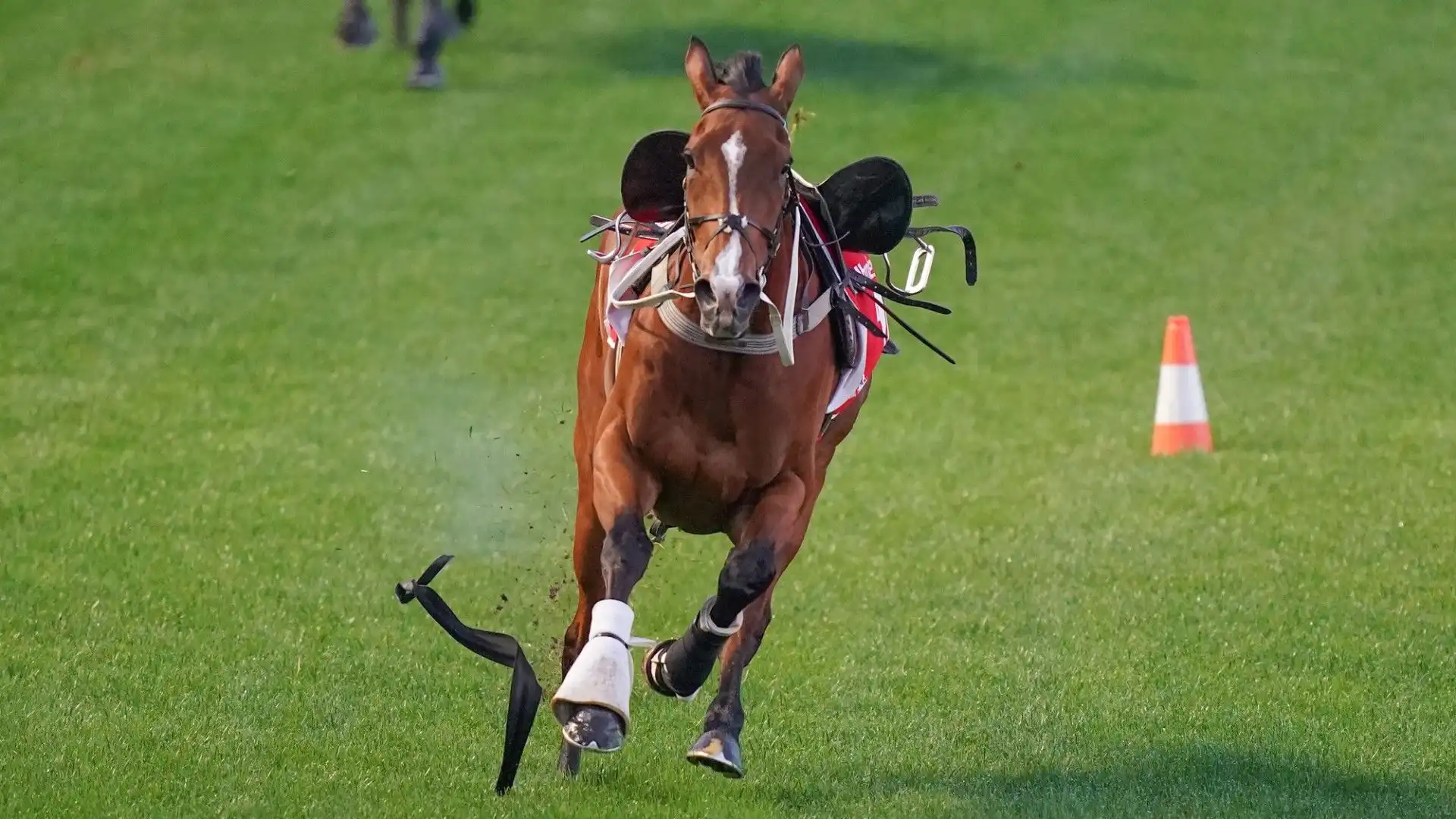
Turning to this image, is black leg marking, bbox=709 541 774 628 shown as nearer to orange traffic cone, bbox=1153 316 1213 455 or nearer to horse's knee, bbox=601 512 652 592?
horse's knee, bbox=601 512 652 592

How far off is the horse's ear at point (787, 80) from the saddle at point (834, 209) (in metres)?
0.28

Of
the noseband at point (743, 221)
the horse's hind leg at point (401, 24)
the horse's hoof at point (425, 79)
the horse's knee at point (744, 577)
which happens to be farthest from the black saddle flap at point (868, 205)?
the horse's hind leg at point (401, 24)

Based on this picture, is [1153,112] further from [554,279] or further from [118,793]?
[118,793]

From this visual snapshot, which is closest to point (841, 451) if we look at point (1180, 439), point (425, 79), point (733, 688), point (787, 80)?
point (1180, 439)

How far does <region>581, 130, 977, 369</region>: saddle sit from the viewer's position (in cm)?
574

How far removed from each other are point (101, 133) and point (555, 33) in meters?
6.12

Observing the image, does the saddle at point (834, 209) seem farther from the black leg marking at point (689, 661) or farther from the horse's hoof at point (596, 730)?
the horse's hoof at point (596, 730)

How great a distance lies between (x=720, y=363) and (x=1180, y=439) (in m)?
7.39

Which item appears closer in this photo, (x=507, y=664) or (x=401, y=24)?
(x=507, y=664)

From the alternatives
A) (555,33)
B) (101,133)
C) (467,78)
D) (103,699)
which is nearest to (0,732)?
(103,699)

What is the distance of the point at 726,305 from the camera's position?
485 centimetres

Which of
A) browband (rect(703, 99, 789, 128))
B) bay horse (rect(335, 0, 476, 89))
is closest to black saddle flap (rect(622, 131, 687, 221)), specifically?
browband (rect(703, 99, 789, 128))

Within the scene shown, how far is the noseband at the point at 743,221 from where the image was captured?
498 cm

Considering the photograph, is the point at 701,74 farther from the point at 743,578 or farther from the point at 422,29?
the point at 422,29
